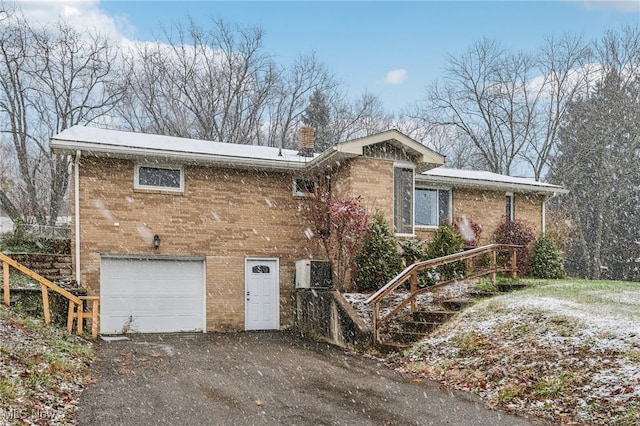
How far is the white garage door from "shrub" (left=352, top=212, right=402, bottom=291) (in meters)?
4.41

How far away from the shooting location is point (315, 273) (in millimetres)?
14570

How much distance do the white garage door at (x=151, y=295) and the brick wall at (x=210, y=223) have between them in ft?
0.99

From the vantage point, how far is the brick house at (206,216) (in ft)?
45.4

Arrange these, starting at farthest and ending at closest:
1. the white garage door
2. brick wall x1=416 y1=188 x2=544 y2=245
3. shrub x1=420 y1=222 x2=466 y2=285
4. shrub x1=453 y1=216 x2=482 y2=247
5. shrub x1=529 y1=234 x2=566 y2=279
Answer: brick wall x1=416 y1=188 x2=544 y2=245, shrub x1=529 y1=234 x2=566 y2=279, shrub x1=453 y1=216 x2=482 y2=247, shrub x1=420 y1=222 x2=466 y2=285, the white garage door

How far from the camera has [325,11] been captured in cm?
1792

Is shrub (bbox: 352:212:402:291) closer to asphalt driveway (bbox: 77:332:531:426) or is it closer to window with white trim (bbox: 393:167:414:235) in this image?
window with white trim (bbox: 393:167:414:235)

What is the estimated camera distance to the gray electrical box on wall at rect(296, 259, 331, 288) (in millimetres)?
14531

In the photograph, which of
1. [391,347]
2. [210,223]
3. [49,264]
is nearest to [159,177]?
[210,223]

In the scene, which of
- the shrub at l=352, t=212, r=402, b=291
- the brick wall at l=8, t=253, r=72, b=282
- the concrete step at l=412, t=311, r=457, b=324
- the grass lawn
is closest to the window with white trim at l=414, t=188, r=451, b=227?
the shrub at l=352, t=212, r=402, b=291

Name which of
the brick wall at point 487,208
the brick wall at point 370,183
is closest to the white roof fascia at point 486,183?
the brick wall at point 487,208

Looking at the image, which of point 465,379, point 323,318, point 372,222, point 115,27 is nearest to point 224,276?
point 323,318

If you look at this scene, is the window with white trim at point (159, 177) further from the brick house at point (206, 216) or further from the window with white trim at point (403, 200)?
the window with white trim at point (403, 200)

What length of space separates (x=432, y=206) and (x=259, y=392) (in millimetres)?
10813

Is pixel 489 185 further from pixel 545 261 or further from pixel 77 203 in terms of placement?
pixel 77 203
